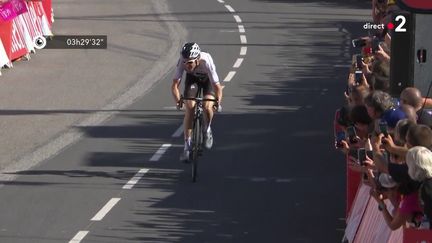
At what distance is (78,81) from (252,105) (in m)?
4.73

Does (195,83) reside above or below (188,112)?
above

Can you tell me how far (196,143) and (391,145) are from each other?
18.8ft

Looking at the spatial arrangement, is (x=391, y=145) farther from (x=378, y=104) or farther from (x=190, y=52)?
(x=190, y=52)

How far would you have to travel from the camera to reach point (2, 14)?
81.3ft

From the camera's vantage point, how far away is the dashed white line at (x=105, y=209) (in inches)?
515

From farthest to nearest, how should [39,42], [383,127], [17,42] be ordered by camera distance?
1. [39,42]
2. [17,42]
3. [383,127]

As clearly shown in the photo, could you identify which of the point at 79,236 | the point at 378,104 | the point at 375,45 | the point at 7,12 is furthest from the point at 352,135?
the point at 7,12

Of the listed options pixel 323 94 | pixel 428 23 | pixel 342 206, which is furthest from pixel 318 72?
pixel 428 23

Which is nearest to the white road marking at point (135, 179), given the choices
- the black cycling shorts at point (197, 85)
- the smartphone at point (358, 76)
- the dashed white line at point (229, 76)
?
the black cycling shorts at point (197, 85)

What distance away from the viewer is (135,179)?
15.0 m

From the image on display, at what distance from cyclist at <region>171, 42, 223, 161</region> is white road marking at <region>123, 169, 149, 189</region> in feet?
2.01

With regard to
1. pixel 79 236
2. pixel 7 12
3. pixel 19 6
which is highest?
pixel 19 6

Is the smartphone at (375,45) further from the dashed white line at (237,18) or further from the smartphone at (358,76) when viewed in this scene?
the dashed white line at (237,18)

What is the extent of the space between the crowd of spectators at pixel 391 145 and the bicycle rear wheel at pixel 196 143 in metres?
2.25
